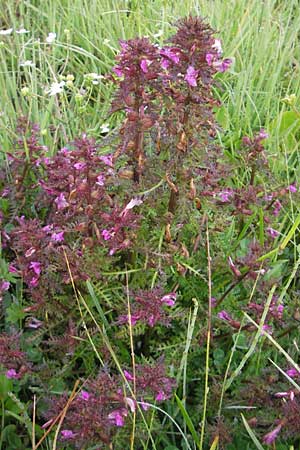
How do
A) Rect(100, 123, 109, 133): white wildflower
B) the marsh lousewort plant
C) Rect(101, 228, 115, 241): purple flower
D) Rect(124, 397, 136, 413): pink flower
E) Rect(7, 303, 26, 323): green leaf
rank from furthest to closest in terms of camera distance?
Rect(100, 123, 109, 133): white wildflower, Rect(7, 303, 26, 323): green leaf, Rect(101, 228, 115, 241): purple flower, the marsh lousewort plant, Rect(124, 397, 136, 413): pink flower

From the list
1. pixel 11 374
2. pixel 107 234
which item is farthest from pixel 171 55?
pixel 11 374

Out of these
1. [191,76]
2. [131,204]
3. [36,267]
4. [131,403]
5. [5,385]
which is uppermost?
[191,76]

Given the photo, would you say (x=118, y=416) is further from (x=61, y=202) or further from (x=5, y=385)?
(x=61, y=202)

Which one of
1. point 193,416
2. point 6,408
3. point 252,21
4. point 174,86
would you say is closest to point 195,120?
point 174,86

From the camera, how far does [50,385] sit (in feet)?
4.63

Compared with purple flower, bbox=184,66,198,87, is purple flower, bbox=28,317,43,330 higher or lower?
lower

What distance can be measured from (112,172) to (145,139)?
0.10m

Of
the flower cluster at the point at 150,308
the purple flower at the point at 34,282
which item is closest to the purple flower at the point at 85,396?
the flower cluster at the point at 150,308

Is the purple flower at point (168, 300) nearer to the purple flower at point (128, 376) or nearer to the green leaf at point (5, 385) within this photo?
the purple flower at point (128, 376)

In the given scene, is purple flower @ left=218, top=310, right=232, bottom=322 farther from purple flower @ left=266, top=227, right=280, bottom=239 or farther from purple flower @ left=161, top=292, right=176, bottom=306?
purple flower @ left=266, top=227, right=280, bottom=239

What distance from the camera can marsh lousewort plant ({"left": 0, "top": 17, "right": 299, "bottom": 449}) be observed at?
1253 mm

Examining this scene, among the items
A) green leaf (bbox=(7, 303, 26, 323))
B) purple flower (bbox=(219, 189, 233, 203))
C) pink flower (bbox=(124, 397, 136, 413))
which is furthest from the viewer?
purple flower (bbox=(219, 189, 233, 203))

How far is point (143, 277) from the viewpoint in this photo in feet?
4.83

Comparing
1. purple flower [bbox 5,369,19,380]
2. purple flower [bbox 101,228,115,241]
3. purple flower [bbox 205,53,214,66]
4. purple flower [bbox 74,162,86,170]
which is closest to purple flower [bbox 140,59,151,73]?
purple flower [bbox 205,53,214,66]
